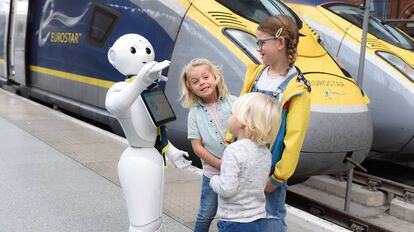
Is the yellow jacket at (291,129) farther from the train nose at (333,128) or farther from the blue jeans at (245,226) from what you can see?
the train nose at (333,128)

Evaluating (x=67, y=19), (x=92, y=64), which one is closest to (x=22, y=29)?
(x=67, y=19)

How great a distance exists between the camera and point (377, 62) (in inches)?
263

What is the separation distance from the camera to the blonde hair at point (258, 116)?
2107 millimetres

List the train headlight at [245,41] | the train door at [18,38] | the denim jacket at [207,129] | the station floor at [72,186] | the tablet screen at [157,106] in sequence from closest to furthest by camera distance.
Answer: the tablet screen at [157,106]
the denim jacket at [207,129]
the station floor at [72,186]
the train headlight at [245,41]
the train door at [18,38]

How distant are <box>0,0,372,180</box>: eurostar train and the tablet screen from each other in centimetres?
211

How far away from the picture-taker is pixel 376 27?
25.2 feet

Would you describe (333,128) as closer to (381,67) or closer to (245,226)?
(245,226)

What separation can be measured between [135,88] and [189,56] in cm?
294

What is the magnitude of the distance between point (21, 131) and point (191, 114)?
4.69m

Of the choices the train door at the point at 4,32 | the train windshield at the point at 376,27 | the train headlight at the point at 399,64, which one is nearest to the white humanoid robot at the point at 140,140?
the train headlight at the point at 399,64

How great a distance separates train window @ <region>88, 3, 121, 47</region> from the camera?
6441 millimetres

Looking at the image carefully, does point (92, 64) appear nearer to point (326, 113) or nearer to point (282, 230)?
point (326, 113)

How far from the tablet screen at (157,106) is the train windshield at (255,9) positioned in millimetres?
3175

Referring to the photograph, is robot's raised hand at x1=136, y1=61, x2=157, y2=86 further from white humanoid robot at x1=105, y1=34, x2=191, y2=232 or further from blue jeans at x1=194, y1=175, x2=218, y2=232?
blue jeans at x1=194, y1=175, x2=218, y2=232
